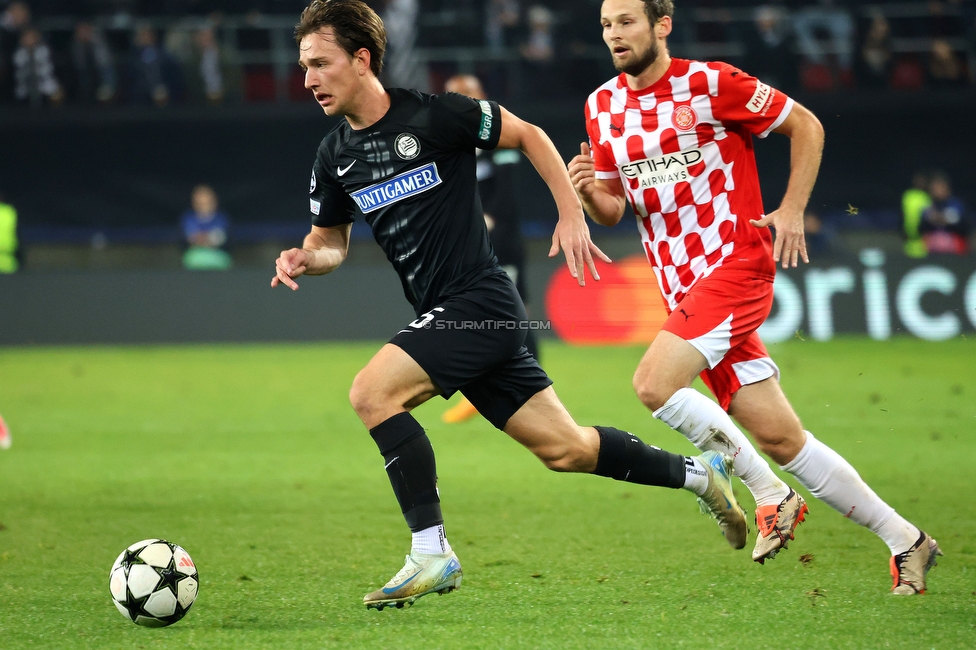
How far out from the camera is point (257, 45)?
64.4ft

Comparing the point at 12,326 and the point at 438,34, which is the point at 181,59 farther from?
the point at 12,326

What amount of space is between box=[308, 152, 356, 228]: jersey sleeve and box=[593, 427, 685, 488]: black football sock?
1294mm

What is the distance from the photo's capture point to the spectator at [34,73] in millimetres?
18703

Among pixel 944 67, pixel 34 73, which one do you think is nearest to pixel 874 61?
pixel 944 67

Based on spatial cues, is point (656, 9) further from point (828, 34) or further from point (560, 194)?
point (828, 34)

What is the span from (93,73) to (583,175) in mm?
16290

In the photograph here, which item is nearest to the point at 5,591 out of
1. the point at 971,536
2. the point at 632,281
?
the point at 971,536

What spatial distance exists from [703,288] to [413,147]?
3.95 ft

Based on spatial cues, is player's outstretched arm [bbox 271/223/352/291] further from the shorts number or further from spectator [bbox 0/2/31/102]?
spectator [bbox 0/2/31/102]

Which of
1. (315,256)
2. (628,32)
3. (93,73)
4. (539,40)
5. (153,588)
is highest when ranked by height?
(628,32)

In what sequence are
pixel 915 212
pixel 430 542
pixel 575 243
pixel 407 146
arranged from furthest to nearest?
1. pixel 915 212
2. pixel 407 146
3. pixel 575 243
4. pixel 430 542

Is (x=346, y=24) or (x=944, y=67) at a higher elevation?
(x=346, y=24)

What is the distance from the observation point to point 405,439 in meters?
4.17

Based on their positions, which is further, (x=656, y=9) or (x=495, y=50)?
(x=495, y=50)
